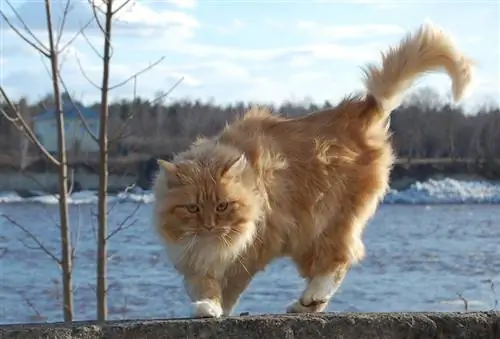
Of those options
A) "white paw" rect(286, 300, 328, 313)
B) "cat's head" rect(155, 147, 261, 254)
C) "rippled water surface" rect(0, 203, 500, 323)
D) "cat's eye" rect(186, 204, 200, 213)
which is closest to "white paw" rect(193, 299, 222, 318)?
"cat's head" rect(155, 147, 261, 254)

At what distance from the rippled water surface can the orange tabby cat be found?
2.41 meters

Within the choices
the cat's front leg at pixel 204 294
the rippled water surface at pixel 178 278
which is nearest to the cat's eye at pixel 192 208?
the cat's front leg at pixel 204 294

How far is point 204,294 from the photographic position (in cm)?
362

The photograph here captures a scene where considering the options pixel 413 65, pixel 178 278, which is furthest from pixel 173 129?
pixel 413 65

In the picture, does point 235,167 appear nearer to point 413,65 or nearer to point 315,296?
point 315,296

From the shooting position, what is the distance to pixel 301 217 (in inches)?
155

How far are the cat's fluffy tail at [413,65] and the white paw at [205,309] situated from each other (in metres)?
1.42

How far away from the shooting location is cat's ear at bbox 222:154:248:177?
3.78 m

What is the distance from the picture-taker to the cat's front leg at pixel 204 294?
3.41 m

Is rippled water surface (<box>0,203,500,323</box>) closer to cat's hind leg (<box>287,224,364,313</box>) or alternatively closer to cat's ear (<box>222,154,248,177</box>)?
cat's hind leg (<box>287,224,364,313</box>)

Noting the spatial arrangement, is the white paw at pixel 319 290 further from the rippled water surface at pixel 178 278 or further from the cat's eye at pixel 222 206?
the rippled water surface at pixel 178 278

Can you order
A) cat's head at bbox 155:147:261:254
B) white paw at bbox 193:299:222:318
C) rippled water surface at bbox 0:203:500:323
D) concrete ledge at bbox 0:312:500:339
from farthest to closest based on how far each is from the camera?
1. rippled water surface at bbox 0:203:500:323
2. cat's head at bbox 155:147:261:254
3. white paw at bbox 193:299:222:318
4. concrete ledge at bbox 0:312:500:339

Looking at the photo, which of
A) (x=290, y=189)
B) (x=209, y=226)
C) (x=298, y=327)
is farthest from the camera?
(x=290, y=189)

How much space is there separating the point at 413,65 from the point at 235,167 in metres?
1.13
